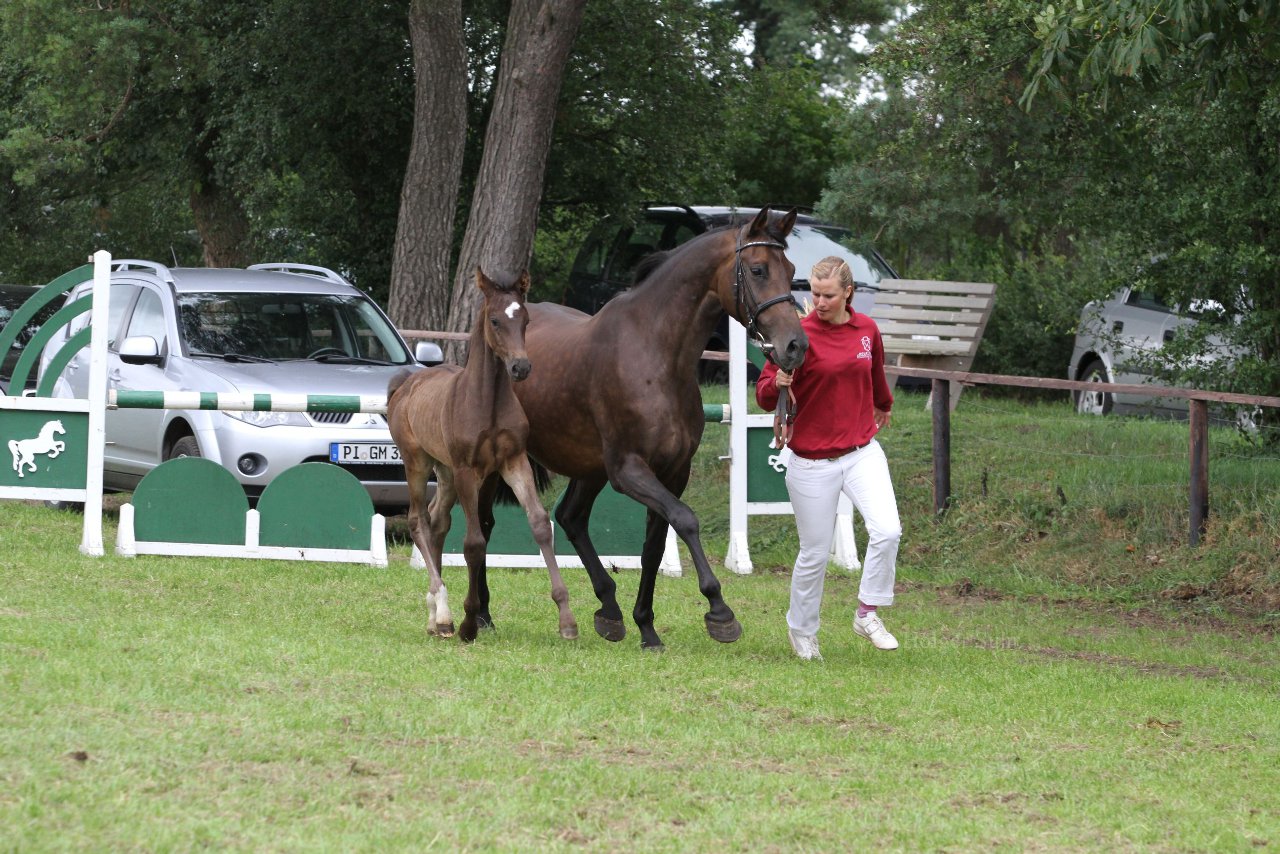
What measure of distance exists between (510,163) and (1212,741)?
9.90 metres

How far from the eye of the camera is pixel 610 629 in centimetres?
834

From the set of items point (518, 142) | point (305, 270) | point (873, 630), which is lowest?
point (873, 630)

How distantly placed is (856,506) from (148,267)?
24.6ft

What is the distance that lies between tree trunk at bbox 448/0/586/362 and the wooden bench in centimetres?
425

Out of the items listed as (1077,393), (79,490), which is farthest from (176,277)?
(1077,393)

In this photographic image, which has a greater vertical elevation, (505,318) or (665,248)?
(665,248)

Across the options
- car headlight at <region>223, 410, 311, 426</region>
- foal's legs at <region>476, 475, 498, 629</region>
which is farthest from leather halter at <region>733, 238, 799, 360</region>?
car headlight at <region>223, 410, 311, 426</region>

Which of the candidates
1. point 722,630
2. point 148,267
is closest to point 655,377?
point 722,630

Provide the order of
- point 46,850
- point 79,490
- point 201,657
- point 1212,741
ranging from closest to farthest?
1. point 46,850
2. point 1212,741
3. point 201,657
4. point 79,490

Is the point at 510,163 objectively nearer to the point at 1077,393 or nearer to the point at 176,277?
the point at 176,277

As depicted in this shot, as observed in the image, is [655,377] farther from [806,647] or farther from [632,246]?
[632,246]

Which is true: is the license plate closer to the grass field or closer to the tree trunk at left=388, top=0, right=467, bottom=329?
the grass field

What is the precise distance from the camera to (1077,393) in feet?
61.3

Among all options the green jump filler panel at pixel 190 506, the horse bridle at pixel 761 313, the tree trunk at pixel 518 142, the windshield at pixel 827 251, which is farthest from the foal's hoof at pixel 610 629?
the windshield at pixel 827 251
